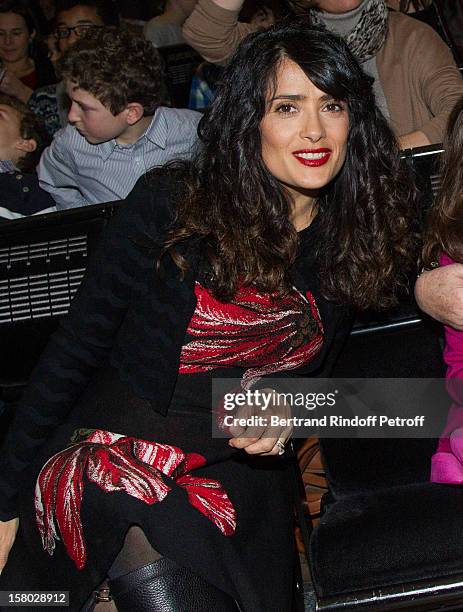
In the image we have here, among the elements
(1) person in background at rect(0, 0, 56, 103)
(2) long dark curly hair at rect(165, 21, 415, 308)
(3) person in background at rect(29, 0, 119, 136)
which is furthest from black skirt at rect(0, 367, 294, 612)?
(1) person in background at rect(0, 0, 56, 103)

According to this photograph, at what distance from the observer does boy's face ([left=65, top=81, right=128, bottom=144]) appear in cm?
249

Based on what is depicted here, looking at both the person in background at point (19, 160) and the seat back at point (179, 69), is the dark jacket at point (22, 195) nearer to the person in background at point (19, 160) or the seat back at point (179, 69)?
the person in background at point (19, 160)

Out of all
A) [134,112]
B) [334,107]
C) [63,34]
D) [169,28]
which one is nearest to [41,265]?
[134,112]

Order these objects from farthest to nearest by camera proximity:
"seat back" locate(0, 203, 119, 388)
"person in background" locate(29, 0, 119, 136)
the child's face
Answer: "person in background" locate(29, 0, 119, 136)
the child's face
"seat back" locate(0, 203, 119, 388)

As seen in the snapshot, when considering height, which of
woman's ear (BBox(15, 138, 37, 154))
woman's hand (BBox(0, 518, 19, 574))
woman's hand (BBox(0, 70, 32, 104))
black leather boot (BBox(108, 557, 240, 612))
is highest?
woman's ear (BBox(15, 138, 37, 154))

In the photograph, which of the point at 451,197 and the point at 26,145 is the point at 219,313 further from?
the point at 26,145

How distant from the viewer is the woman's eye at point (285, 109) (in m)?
1.59

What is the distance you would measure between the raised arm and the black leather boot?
1.54 metres

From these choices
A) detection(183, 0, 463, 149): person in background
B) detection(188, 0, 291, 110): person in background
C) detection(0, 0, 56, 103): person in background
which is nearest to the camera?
detection(183, 0, 463, 149): person in background

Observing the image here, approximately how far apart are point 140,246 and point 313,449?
0.83 m

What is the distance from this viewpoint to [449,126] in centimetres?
164

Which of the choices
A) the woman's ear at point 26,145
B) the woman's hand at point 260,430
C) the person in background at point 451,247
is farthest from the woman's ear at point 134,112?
the woman's hand at point 260,430

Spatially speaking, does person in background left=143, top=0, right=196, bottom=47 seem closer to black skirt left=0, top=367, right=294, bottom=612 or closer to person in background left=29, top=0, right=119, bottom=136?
person in background left=29, top=0, right=119, bottom=136

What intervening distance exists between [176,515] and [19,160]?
5.29 ft
